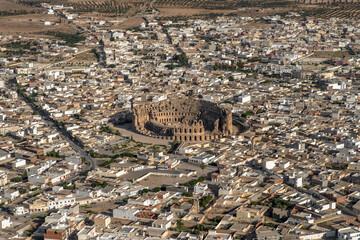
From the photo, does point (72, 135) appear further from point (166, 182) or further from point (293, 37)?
point (293, 37)

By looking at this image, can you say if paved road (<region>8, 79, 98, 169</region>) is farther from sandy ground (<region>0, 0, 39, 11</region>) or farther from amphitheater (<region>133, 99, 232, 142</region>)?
sandy ground (<region>0, 0, 39, 11</region>)

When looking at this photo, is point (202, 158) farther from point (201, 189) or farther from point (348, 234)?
point (348, 234)

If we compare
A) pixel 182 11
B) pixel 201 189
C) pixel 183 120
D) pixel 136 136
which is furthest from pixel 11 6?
pixel 201 189

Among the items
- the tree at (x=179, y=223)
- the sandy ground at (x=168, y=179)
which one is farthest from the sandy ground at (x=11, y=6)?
the tree at (x=179, y=223)

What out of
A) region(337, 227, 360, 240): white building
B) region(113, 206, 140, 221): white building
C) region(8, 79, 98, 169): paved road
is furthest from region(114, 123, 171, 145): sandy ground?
region(337, 227, 360, 240): white building

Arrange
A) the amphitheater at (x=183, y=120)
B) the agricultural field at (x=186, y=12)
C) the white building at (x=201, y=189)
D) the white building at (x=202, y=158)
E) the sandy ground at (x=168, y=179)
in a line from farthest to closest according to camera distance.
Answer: the agricultural field at (x=186, y=12), the amphitheater at (x=183, y=120), the white building at (x=202, y=158), the sandy ground at (x=168, y=179), the white building at (x=201, y=189)

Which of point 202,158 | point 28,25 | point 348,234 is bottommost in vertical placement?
point 28,25

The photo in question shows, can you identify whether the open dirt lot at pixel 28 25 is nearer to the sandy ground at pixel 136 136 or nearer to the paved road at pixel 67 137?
the paved road at pixel 67 137
